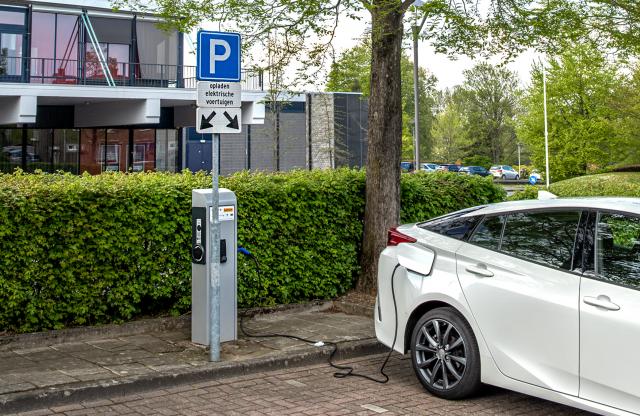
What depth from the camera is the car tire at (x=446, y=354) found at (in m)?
5.88

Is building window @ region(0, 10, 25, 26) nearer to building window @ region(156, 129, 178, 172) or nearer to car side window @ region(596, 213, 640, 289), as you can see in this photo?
building window @ region(156, 129, 178, 172)

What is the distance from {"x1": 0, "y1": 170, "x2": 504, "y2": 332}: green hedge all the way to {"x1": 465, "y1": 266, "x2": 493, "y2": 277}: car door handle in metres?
3.61

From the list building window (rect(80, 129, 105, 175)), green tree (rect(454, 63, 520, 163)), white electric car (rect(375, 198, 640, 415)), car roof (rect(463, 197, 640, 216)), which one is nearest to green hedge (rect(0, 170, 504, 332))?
white electric car (rect(375, 198, 640, 415))

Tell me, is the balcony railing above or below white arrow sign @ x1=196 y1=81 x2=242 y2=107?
above

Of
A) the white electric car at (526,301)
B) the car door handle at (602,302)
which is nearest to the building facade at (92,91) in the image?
the white electric car at (526,301)

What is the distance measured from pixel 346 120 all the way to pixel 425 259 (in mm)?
43852

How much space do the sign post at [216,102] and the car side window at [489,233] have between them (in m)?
2.38

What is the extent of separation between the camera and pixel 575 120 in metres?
43.8

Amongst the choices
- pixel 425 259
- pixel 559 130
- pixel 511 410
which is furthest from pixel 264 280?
pixel 559 130

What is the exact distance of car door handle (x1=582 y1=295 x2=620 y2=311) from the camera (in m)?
5.02

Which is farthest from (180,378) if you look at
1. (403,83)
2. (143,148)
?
(403,83)

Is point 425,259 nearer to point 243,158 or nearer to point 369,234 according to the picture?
point 369,234

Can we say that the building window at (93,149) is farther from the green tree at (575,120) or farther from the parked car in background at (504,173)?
the parked car in background at (504,173)

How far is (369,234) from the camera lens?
10.2 m
